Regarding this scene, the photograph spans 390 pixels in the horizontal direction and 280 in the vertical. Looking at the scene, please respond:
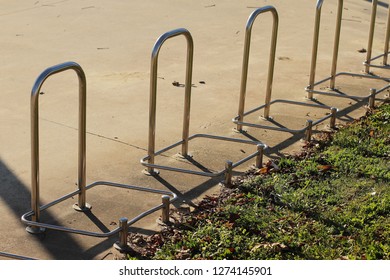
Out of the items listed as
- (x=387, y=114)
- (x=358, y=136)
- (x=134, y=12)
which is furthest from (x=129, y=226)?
(x=134, y=12)

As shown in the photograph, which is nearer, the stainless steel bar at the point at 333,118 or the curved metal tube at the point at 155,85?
the curved metal tube at the point at 155,85

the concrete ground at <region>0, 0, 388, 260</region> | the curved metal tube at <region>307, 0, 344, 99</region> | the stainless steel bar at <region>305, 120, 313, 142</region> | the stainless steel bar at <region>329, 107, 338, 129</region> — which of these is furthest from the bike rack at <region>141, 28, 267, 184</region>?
the curved metal tube at <region>307, 0, 344, 99</region>

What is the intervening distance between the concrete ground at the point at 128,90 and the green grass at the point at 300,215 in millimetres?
293

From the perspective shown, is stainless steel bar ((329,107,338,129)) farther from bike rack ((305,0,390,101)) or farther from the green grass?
bike rack ((305,0,390,101))

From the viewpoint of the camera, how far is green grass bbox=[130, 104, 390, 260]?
5332 millimetres

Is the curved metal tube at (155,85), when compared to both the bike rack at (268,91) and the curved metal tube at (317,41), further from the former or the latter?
the curved metal tube at (317,41)

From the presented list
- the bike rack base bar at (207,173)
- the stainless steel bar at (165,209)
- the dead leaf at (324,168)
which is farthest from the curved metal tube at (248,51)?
the stainless steel bar at (165,209)

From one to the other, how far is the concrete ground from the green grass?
0.96 feet

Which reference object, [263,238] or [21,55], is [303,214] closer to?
[263,238]

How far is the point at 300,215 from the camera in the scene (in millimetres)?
5828

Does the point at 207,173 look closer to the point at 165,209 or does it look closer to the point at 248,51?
the point at 165,209

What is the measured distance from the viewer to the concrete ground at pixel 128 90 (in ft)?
19.7

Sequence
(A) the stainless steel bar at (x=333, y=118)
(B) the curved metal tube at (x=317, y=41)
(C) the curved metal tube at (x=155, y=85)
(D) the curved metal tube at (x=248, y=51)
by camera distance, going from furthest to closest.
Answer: (B) the curved metal tube at (x=317, y=41), (A) the stainless steel bar at (x=333, y=118), (D) the curved metal tube at (x=248, y=51), (C) the curved metal tube at (x=155, y=85)

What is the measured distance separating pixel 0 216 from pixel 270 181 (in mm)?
2034
